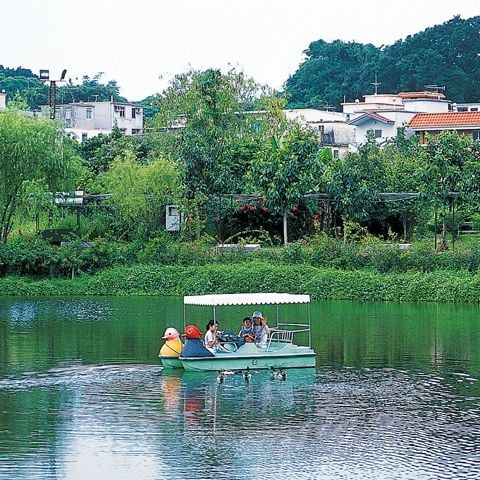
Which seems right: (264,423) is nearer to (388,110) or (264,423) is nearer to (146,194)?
(146,194)

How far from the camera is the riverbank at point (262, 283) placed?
4538 centimetres

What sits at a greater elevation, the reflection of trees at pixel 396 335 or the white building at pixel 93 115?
the white building at pixel 93 115

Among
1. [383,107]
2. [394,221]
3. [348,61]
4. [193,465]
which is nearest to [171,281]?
[394,221]

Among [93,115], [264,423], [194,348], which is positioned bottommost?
[264,423]

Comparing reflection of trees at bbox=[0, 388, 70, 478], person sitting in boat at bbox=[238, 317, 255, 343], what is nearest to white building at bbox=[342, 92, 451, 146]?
person sitting in boat at bbox=[238, 317, 255, 343]

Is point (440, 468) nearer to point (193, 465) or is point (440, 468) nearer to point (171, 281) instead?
point (193, 465)

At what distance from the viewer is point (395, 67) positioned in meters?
108

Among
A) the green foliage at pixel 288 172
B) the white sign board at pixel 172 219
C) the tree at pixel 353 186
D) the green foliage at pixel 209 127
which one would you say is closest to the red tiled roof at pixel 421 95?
the green foliage at pixel 209 127

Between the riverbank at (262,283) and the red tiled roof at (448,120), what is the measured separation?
32110 mm

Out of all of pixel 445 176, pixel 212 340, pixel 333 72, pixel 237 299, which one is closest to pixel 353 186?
pixel 445 176

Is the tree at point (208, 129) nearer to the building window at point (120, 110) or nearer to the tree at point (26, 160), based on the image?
the tree at point (26, 160)

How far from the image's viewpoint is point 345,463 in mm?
18219

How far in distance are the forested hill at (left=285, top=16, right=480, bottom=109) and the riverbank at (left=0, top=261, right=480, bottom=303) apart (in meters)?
59.8

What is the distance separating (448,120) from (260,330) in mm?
53152
